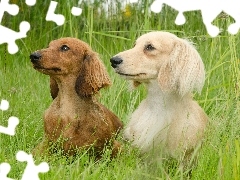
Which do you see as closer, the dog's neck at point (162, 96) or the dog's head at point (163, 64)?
the dog's head at point (163, 64)

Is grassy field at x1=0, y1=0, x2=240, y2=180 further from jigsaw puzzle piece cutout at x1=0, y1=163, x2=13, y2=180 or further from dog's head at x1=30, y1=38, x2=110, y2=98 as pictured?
dog's head at x1=30, y1=38, x2=110, y2=98

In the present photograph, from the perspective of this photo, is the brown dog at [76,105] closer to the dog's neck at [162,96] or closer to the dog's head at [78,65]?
the dog's head at [78,65]

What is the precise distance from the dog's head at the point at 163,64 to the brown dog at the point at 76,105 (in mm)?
367

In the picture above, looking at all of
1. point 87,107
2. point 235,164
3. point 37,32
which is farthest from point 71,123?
point 37,32

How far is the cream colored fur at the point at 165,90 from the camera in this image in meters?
4.20

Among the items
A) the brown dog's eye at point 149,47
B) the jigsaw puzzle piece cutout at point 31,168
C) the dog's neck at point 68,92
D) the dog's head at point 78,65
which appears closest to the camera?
the jigsaw puzzle piece cutout at point 31,168

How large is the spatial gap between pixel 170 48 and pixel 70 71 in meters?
0.70

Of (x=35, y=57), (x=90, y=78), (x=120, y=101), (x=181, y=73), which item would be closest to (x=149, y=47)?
(x=181, y=73)

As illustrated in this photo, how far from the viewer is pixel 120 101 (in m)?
5.39

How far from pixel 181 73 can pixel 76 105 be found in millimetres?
780

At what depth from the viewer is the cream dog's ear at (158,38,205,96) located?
166 inches

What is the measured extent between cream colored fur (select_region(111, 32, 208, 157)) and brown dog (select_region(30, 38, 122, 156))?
0.83 feet

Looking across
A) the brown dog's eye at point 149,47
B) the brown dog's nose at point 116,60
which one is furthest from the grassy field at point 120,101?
the brown dog's nose at point 116,60

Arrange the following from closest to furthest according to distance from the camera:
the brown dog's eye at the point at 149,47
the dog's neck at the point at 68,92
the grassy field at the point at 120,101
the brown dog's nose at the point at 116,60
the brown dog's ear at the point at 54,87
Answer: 1. the grassy field at the point at 120,101
2. the brown dog's nose at the point at 116,60
3. the brown dog's eye at the point at 149,47
4. the dog's neck at the point at 68,92
5. the brown dog's ear at the point at 54,87
